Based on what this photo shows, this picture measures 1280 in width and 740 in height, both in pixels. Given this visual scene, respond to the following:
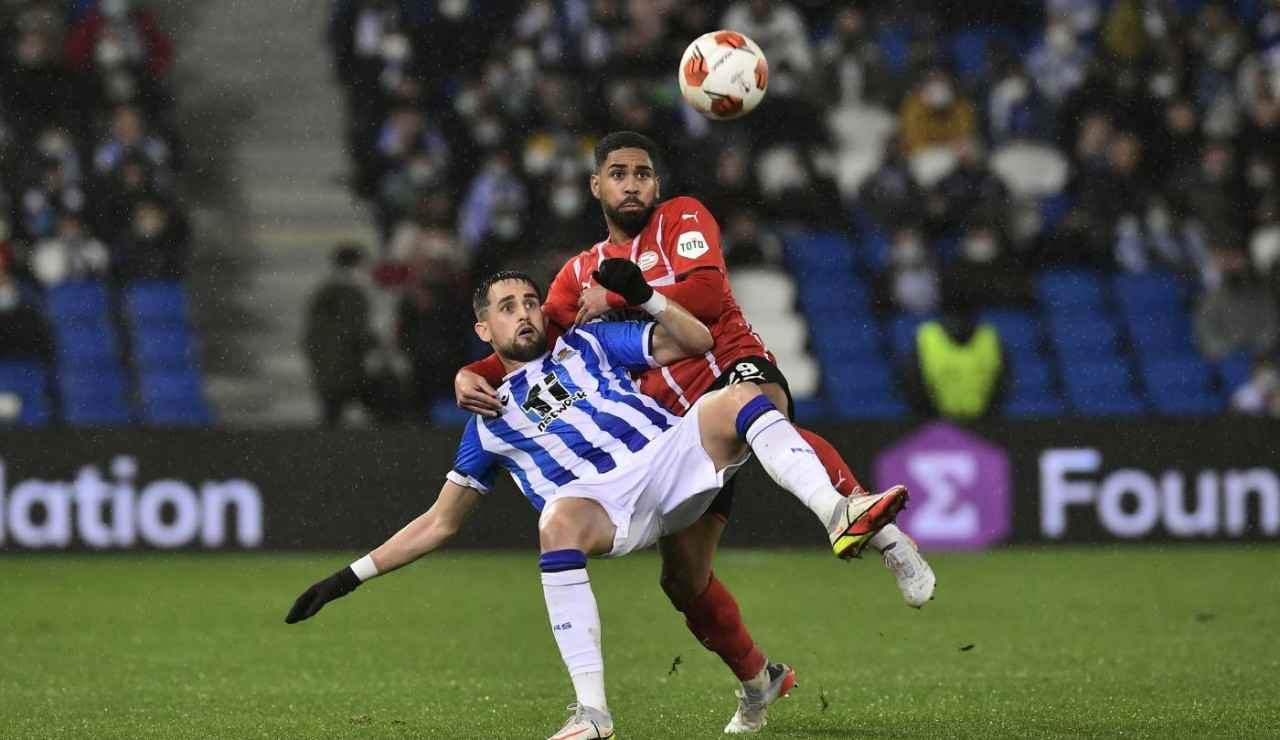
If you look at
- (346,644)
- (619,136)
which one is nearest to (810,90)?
(346,644)

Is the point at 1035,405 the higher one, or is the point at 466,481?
the point at 466,481

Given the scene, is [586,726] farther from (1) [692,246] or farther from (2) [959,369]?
(2) [959,369]

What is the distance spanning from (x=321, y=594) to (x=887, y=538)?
191 cm

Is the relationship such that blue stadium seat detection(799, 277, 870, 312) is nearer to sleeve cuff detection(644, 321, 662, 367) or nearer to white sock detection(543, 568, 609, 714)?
sleeve cuff detection(644, 321, 662, 367)

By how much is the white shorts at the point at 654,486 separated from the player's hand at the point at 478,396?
369mm

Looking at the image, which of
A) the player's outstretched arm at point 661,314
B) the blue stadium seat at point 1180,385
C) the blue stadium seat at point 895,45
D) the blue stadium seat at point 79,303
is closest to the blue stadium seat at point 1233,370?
the blue stadium seat at point 1180,385

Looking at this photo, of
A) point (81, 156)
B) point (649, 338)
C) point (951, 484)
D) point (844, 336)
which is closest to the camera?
point (649, 338)

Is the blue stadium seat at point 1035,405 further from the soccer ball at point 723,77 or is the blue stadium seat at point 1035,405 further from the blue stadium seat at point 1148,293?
the soccer ball at point 723,77

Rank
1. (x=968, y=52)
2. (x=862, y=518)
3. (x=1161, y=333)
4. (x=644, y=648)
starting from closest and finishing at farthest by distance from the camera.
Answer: (x=862, y=518), (x=644, y=648), (x=1161, y=333), (x=968, y=52)

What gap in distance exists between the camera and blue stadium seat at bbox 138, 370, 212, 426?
621 inches

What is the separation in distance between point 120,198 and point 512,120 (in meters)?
3.32

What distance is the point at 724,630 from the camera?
24.3 feet

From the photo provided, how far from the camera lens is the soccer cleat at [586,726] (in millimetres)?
6227

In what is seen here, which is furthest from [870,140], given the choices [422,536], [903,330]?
[422,536]
